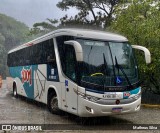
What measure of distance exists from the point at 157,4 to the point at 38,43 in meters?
7.53

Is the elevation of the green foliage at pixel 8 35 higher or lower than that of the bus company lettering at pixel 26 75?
higher

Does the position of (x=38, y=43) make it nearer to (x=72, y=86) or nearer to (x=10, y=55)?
(x=72, y=86)

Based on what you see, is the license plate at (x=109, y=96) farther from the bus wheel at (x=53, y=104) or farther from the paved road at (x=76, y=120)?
the bus wheel at (x=53, y=104)

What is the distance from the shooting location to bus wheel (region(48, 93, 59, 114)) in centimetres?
1172

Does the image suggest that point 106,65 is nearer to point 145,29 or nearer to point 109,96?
point 109,96

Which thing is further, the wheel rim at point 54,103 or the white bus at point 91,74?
the wheel rim at point 54,103

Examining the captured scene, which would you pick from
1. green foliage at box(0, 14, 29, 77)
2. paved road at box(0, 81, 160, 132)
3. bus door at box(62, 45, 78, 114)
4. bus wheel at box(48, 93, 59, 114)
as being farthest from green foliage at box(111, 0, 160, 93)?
green foliage at box(0, 14, 29, 77)

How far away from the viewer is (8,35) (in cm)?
6444

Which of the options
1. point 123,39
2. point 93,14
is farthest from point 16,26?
point 123,39

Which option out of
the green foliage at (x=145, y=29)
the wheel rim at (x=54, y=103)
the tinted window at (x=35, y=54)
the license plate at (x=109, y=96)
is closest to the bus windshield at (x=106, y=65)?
the license plate at (x=109, y=96)

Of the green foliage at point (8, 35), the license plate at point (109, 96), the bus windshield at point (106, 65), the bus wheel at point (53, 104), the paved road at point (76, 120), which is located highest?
the green foliage at point (8, 35)

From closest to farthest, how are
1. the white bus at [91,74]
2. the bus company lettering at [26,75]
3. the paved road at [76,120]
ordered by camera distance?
the white bus at [91,74] < the paved road at [76,120] < the bus company lettering at [26,75]

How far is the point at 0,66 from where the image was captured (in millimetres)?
52656

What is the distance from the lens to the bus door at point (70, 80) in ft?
32.7
